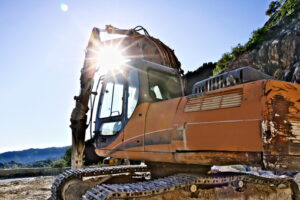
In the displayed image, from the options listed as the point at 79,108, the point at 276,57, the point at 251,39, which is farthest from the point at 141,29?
the point at 251,39

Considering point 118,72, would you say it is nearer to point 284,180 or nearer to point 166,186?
point 166,186

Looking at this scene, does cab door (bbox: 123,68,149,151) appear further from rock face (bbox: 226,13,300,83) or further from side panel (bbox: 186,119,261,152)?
rock face (bbox: 226,13,300,83)

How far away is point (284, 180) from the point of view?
335cm

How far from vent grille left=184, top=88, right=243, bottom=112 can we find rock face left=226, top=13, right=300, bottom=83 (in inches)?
422

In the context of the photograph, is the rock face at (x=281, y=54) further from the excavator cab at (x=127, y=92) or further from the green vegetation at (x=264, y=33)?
the excavator cab at (x=127, y=92)

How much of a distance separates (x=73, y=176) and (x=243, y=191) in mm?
2932

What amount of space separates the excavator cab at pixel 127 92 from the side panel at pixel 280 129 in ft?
5.07

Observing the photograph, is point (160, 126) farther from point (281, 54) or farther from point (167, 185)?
point (281, 54)

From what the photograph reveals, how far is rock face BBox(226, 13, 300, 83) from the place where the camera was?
1343cm

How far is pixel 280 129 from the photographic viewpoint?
80.7 inches

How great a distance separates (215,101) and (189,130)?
401 millimetres

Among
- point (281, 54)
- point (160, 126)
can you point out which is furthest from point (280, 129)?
point (281, 54)

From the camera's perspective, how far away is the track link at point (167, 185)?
2.33 metres

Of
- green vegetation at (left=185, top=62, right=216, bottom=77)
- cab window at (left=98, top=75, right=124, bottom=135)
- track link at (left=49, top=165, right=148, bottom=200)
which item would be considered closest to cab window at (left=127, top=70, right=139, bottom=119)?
cab window at (left=98, top=75, right=124, bottom=135)
